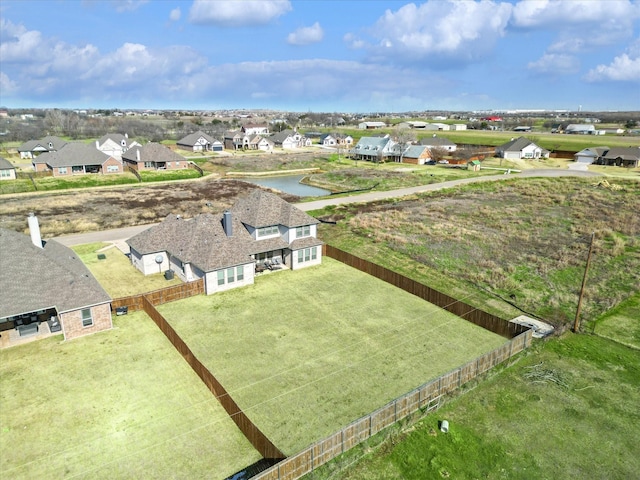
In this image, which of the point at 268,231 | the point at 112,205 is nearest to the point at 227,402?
the point at 268,231

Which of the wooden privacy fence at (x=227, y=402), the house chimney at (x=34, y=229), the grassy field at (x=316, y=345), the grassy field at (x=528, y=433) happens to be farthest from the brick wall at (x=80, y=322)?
the grassy field at (x=528, y=433)

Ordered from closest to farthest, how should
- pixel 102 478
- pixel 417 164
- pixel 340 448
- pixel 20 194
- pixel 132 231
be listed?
pixel 102 478, pixel 340 448, pixel 132 231, pixel 20 194, pixel 417 164

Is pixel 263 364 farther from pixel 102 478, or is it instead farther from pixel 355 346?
pixel 102 478

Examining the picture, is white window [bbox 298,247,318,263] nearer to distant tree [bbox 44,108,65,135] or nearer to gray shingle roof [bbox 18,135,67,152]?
gray shingle roof [bbox 18,135,67,152]

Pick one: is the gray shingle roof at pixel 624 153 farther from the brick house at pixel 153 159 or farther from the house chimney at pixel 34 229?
the house chimney at pixel 34 229

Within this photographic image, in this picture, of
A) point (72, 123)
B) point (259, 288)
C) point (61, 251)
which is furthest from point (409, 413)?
point (72, 123)

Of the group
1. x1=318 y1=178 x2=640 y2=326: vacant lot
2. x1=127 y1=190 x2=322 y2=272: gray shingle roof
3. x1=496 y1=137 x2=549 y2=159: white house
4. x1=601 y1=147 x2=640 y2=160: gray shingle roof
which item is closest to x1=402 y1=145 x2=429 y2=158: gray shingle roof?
x1=496 y1=137 x2=549 y2=159: white house
